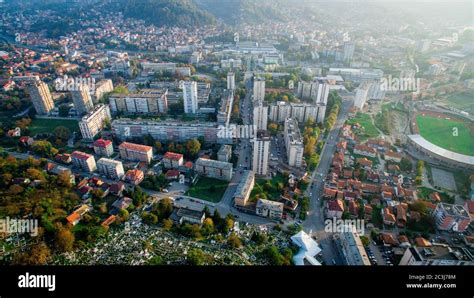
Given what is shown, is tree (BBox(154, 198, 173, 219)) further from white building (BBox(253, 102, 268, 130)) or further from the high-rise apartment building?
white building (BBox(253, 102, 268, 130))

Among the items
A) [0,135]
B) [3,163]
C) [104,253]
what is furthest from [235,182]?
[0,135]

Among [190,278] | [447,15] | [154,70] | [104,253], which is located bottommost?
[104,253]

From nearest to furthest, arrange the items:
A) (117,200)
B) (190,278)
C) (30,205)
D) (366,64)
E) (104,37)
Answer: (190,278) → (30,205) → (117,200) → (366,64) → (104,37)

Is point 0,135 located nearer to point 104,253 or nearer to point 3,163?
point 3,163

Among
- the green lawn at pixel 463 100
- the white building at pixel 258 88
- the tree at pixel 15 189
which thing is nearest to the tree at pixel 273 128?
the white building at pixel 258 88

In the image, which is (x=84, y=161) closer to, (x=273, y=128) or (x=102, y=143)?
(x=102, y=143)

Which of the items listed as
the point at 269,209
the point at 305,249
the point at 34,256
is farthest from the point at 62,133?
the point at 305,249

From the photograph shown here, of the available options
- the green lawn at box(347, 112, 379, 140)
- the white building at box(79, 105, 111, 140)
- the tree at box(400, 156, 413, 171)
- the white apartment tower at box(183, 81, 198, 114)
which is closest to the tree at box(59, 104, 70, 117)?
the white building at box(79, 105, 111, 140)
